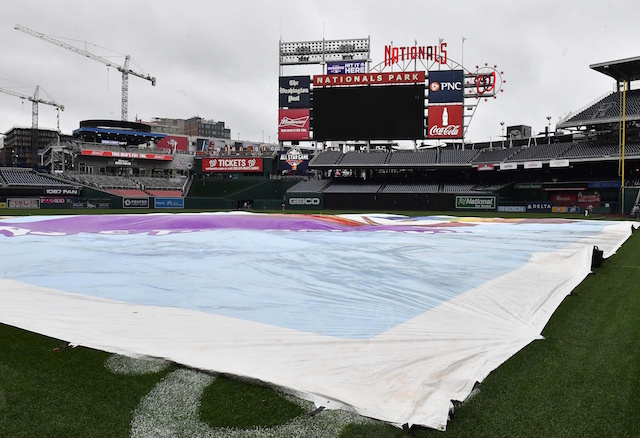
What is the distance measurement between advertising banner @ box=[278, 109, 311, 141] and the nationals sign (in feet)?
28.5

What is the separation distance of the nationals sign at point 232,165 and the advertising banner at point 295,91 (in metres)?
10.5

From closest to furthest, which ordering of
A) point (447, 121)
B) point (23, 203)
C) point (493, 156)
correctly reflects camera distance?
point (23, 203) < point (447, 121) < point (493, 156)

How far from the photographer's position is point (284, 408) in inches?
108

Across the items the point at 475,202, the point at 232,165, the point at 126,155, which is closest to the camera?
the point at 475,202

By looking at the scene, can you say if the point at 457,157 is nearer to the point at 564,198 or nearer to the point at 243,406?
the point at 564,198

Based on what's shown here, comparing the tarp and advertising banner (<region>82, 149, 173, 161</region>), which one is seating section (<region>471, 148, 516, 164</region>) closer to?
the tarp

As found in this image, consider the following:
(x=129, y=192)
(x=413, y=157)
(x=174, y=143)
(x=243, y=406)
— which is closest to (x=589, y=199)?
(x=413, y=157)

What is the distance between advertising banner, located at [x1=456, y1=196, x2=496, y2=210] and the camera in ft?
137

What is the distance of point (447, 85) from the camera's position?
152 feet

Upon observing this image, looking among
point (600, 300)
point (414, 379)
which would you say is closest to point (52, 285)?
point (414, 379)

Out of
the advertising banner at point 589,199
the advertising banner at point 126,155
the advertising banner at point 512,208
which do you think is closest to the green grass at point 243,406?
the advertising banner at point 512,208

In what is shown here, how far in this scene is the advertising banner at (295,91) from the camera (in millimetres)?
50281

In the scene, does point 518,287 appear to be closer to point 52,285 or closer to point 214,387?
point 214,387

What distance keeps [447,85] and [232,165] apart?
95.1 feet
